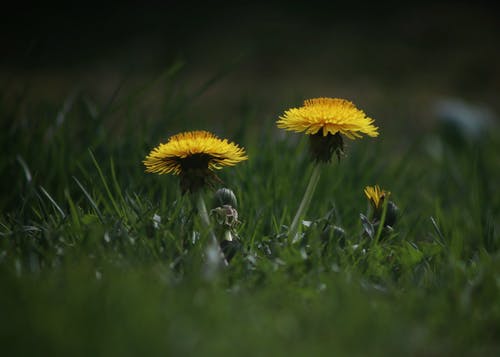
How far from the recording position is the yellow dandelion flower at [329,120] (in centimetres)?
133

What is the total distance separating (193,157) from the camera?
1.37 metres

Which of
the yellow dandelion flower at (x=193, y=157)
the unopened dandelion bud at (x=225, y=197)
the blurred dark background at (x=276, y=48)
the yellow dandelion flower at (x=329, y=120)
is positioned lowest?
the unopened dandelion bud at (x=225, y=197)

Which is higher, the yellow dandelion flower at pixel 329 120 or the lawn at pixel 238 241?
the yellow dandelion flower at pixel 329 120

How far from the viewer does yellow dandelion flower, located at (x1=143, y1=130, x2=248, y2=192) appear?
134 centimetres

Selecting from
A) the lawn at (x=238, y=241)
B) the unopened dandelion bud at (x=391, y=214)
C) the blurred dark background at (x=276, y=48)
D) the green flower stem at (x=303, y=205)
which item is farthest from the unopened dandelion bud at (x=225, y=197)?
the blurred dark background at (x=276, y=48)

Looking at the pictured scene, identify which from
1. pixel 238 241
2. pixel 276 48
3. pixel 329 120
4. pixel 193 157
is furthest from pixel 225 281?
pixel 276 48

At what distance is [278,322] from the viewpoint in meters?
1.05

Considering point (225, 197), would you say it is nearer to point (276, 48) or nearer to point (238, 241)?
point (238, 241)

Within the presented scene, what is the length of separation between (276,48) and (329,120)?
16.1 feet

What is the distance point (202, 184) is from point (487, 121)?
3.05m

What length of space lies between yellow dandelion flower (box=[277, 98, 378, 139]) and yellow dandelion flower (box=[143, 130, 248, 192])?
14 centimetres

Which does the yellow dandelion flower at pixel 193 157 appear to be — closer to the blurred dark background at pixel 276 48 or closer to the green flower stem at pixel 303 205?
the green flower stem at pixel 303 205

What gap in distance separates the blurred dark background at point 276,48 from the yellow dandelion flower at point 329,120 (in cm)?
291

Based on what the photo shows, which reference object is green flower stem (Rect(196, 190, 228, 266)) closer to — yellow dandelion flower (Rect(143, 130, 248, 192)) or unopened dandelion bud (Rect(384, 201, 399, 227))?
yellow dandelion flower (Rect(143, 130, 248, 192))
